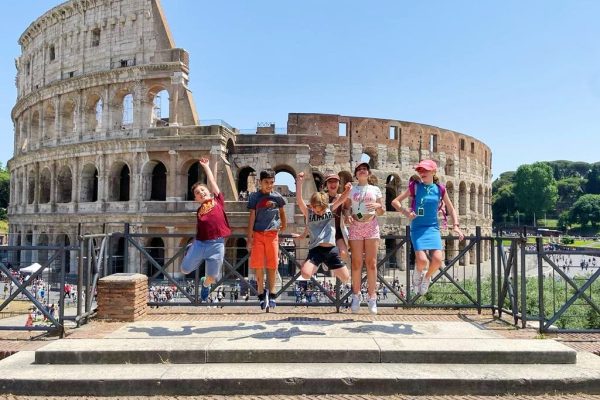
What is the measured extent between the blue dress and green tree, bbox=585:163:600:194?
115137 mm

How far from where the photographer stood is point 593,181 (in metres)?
103

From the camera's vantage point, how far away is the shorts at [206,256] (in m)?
5.46

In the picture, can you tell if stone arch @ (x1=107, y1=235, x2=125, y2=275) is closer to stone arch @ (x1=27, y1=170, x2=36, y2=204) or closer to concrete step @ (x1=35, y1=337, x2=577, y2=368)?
concrete step @ (x1=35, y1=337, x2=577, y2=368)

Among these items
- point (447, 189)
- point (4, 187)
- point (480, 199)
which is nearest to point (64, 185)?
point (447, 189)

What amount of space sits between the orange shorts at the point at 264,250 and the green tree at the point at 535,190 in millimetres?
89048

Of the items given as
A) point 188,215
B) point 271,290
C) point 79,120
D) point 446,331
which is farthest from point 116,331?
point 79,120

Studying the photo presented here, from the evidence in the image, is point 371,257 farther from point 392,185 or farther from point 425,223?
point 392,185

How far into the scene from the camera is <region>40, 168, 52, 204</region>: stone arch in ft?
103

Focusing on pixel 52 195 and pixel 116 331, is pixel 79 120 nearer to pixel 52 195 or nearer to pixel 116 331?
pixel 52 195

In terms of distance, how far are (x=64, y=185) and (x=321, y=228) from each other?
2993 centimetres

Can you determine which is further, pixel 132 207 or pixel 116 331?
pixel 132 207

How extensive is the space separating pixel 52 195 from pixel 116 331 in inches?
1107

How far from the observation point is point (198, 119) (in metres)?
26.8

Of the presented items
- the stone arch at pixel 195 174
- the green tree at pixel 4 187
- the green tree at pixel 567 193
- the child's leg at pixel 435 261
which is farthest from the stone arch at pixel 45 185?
the green tree at pixel 567 193
